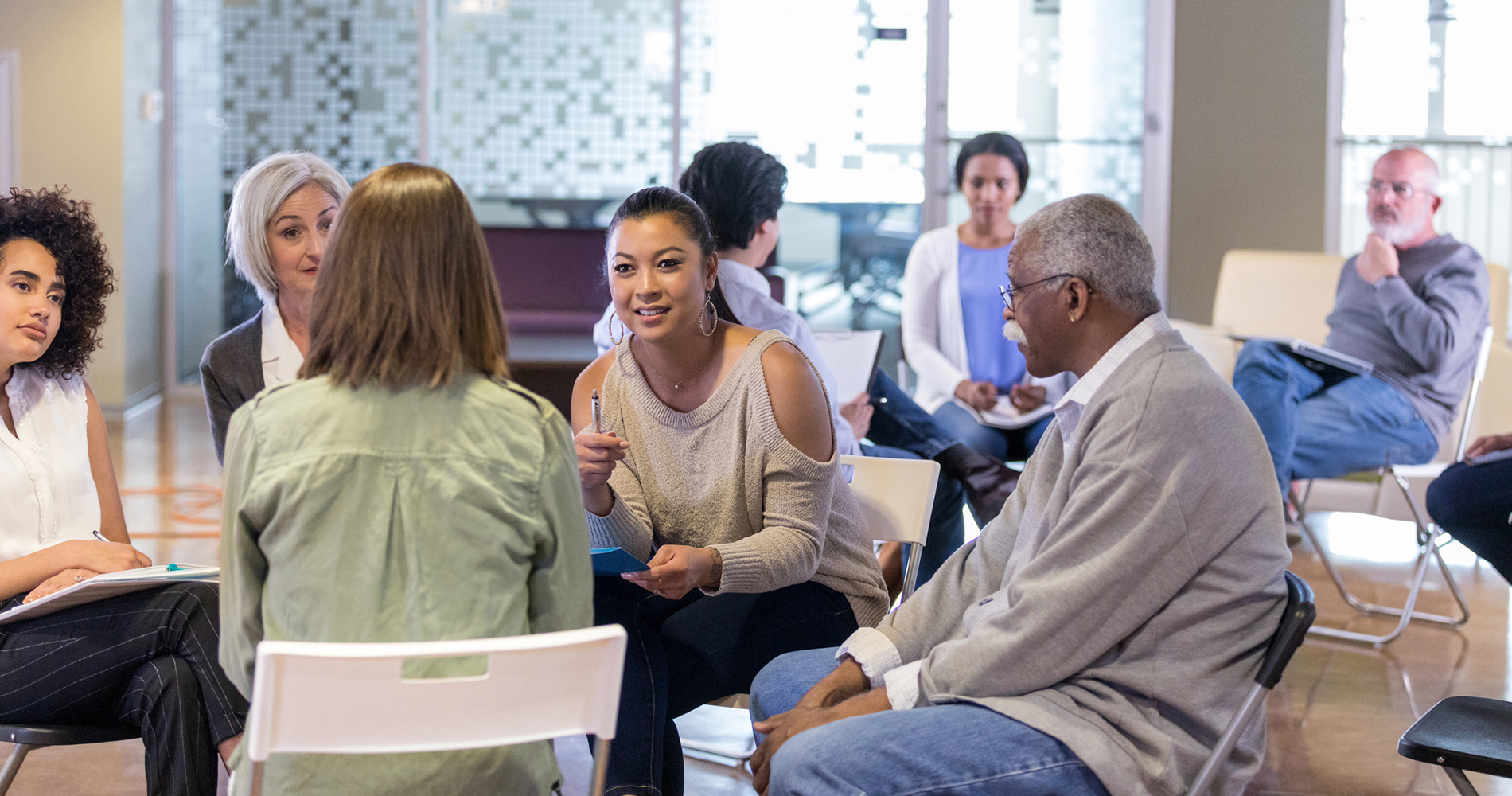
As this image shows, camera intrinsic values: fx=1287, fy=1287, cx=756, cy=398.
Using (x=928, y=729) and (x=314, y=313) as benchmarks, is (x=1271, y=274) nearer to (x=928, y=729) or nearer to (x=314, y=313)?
(x=928, y=729)

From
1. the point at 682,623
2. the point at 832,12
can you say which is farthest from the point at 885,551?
the point at 832,12

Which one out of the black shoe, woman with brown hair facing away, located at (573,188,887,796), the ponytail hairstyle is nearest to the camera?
woman with brown hair facing away, located at (573,188,887,796)

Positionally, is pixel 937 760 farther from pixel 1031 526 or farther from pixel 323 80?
pixel 323 80

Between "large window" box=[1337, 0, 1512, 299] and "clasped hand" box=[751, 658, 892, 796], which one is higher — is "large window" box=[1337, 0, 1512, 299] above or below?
above

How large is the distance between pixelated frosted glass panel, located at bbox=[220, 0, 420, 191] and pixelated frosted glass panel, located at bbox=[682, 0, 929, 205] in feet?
5.96

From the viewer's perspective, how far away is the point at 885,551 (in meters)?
3.49

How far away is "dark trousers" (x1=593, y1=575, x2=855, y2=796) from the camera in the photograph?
200 cm

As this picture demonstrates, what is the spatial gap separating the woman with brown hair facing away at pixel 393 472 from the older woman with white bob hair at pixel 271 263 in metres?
1.07

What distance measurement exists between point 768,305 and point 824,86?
16.5 feet

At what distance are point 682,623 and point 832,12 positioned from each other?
6.21 metres

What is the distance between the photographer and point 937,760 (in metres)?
1.56

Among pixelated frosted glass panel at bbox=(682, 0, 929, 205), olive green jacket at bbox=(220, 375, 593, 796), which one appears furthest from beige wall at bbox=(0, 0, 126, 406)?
olive green jacket at bbox=(220, 375, 593, 796)

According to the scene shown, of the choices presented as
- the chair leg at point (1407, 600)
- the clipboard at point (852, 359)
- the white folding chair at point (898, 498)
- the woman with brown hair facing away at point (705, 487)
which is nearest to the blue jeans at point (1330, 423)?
the chair leg at point (1407, 600)

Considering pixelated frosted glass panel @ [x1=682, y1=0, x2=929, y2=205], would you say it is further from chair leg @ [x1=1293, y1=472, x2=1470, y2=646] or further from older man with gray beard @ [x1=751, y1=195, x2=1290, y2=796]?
older man with gray beard @ [x1=751, y1=195, x2=1290, y2=796]
